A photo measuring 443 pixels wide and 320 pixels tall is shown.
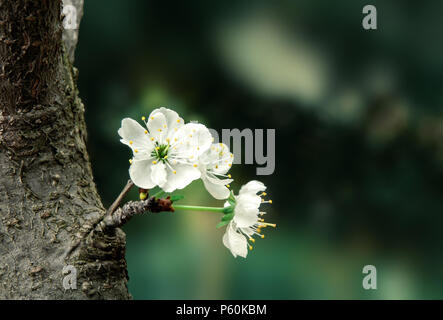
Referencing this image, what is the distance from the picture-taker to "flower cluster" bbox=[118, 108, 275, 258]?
527 mm

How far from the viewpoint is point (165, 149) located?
21.6 inches

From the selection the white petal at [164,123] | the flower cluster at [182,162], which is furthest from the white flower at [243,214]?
the white petal at [164,123]

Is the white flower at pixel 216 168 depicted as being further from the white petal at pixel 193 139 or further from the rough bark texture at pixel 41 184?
the rough bark texture at pixel 41 184

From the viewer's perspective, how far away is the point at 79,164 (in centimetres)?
66

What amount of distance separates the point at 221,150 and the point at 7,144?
279 millimetres

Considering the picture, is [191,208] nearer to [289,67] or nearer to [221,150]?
[221,150]

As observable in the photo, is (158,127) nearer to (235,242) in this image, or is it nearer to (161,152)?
(161,152)

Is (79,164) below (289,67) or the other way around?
below

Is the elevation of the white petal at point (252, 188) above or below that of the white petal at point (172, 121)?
below

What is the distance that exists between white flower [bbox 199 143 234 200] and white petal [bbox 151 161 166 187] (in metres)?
0.05

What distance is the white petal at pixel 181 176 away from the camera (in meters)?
0.52

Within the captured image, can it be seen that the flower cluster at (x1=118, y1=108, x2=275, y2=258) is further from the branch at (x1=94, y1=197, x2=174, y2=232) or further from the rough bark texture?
the rough bark texture
